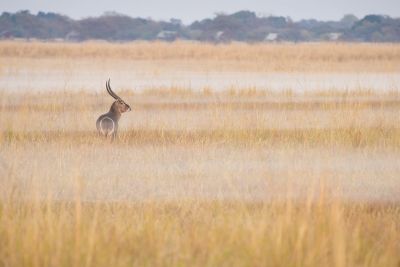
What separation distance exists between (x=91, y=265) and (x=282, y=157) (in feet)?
15.9

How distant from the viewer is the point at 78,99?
16.2m

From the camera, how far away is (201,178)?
25.7ft

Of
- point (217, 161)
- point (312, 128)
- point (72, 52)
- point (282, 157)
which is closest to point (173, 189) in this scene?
point (217, 161)

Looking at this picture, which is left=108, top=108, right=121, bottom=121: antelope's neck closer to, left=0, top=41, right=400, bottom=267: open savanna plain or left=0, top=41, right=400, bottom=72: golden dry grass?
left=0, top=41, right=400, bottom=267: open savanna plain

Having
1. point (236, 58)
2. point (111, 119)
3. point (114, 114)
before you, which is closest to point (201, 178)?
point (111, 119)

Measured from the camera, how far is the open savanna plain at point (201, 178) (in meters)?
4.88

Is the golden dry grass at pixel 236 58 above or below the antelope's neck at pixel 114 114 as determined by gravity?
below

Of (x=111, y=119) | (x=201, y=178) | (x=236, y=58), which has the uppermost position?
(x=111, y=119)

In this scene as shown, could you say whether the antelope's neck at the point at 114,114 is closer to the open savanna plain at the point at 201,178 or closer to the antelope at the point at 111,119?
the antelope at the point at 111,119

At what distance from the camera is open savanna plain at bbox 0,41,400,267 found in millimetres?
4875

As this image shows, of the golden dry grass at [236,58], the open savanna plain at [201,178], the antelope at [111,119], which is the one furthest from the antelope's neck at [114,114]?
the golden dry grass at [236,58]

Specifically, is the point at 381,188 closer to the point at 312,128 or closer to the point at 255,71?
the point at 312,128

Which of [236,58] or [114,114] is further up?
[114,114]

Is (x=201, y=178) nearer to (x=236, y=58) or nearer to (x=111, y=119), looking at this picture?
(x=111, y=119)
